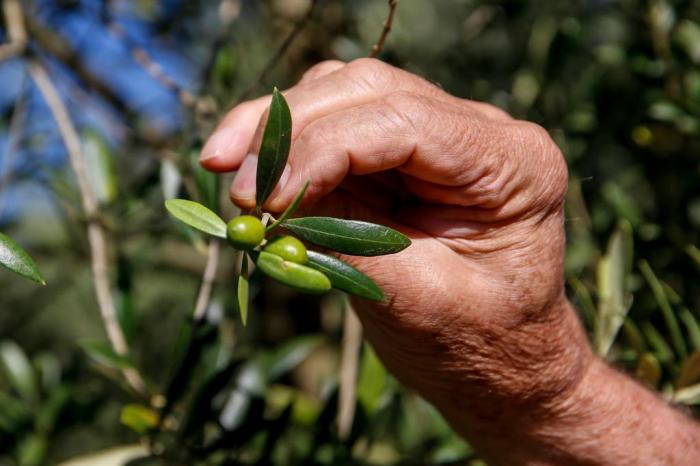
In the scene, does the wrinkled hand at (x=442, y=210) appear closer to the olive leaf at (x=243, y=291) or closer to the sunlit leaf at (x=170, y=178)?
the olive leaf at (x=243, y=291)

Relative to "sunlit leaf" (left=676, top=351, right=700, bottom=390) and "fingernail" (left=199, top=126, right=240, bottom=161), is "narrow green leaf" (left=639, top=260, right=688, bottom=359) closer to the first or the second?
"sunlit leaf" (left=676, top=351, right=700, bottom=390)

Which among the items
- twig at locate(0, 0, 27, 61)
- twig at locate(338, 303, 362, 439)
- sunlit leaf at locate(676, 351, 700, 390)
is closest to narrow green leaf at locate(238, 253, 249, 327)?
sunlit leaf at locate(676, 351, 700, 390)

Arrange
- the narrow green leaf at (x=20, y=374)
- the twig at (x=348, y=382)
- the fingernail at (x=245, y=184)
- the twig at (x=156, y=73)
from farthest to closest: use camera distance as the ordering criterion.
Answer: the narrow green leaf at (x=20, y=374), the twig at (x=348, y=382), the twig at (x=156, y=73), the fingernail at (x=245, y=184)

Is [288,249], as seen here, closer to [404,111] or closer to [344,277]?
[344,277]

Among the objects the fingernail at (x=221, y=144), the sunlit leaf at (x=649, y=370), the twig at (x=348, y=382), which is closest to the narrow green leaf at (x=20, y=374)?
the twig at (x=348, y=382)

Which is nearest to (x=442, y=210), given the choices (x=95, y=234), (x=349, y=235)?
(x=349, y=235)

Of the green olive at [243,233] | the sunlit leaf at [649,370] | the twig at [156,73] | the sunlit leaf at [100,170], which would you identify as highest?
the green olive at [243,233]
